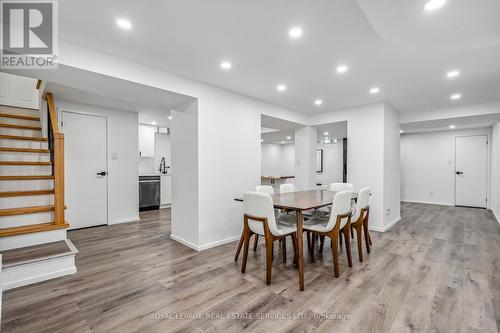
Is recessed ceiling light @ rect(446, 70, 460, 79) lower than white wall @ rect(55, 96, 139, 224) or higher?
higher

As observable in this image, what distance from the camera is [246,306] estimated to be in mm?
1968

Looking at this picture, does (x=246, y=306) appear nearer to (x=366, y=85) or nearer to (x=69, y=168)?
(x=366, y=85)

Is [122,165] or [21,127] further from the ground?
[21,127]

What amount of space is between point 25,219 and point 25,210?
0.12m

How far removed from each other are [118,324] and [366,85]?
3973 millimetres

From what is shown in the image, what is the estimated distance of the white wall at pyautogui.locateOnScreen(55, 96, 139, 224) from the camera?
15.4 ft

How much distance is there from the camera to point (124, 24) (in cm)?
197

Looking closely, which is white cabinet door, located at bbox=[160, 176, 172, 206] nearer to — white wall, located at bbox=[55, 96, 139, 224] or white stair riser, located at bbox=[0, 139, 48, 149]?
white wall, located at bbox=[55, 96, 139, 224]

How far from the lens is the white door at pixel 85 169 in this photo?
4238 mm

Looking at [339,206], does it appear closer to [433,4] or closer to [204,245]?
[433,4]

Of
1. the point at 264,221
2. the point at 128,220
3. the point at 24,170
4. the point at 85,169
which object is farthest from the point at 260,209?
the point at 85,169

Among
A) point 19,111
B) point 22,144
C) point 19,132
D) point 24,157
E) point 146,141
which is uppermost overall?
point 19,111

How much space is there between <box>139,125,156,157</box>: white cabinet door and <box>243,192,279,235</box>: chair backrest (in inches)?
179

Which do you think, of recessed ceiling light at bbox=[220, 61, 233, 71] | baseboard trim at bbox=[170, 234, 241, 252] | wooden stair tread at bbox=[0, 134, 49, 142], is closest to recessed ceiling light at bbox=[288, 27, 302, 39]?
recessed ceiling light at bbox=[220, 61, 233, 71]
